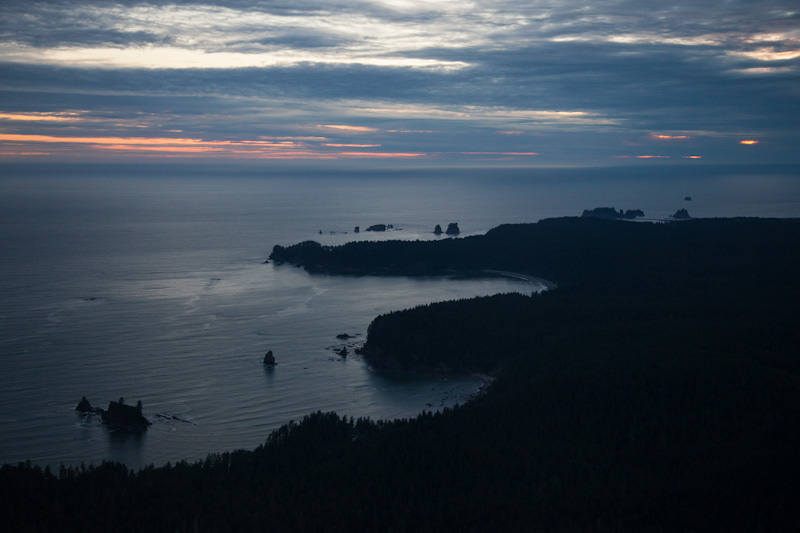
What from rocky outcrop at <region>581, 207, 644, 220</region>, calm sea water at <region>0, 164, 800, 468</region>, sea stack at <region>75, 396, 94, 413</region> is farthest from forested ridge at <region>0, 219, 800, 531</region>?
rocky outcrop at <region>581, 207, 644, 220</region>

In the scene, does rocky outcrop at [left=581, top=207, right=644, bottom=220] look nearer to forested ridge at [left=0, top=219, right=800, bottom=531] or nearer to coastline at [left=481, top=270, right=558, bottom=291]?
coastline at [left=481, top=270, right=558, bottom=291]

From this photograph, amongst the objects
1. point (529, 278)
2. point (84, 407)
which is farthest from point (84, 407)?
point (529, 278)

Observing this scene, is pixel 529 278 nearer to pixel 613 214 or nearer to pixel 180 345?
pixel 180 345

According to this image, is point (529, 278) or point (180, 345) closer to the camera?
point (180, 345)

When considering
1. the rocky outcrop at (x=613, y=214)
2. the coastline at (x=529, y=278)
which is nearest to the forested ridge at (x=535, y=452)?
the coastline at (x=529, y=278)

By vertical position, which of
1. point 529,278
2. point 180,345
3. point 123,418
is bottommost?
point 123,418

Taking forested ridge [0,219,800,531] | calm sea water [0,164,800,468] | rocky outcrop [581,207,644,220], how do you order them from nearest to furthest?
forested ridge [0,219,800,531]
calm sea water [0,164,800,468]
rocky outcrop [581,207,644,220]

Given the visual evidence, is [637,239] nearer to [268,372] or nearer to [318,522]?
[268,372]

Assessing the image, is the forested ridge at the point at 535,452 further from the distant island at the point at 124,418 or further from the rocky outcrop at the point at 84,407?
the rocky outcrop at the point at 84,407
